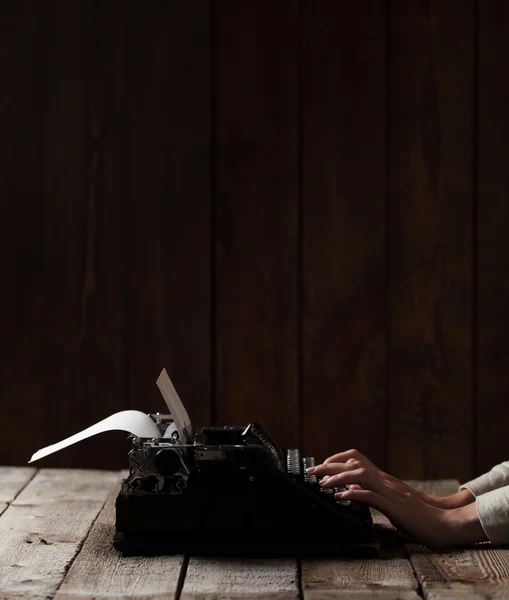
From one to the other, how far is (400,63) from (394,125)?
0.17m

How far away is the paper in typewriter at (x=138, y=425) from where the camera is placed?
4.70 feet

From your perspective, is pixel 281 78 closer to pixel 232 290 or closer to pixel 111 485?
pixel 232 290

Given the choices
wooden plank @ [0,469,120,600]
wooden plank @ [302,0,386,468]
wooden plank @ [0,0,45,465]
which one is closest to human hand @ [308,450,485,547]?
wooden plank @ [0,469,120,600]

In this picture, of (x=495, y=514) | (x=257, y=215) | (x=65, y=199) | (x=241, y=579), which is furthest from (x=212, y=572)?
(x=65, y=199)

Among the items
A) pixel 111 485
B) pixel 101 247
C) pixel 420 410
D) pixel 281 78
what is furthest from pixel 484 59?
pixel 111 485

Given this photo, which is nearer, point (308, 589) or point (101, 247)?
point (308, 589)

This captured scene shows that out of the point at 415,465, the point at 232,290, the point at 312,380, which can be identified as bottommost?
the point at 415,465

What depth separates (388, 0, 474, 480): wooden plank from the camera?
104 inches

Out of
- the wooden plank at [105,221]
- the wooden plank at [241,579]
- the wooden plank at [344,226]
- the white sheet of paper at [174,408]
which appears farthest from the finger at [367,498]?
the wooden plank at [105,221]

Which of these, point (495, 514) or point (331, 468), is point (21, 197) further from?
point (495, 514)

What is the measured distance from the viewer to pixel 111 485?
1.93 m

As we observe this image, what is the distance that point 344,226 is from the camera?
2.66 meters

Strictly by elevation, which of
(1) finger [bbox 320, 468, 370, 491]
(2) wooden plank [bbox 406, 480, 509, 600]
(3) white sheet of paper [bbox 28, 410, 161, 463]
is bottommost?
(2) wooden plank [bbox 406, 480, 509, 600]

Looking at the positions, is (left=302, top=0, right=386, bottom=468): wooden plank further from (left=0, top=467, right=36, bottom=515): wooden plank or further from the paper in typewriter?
the paper in typewriter
